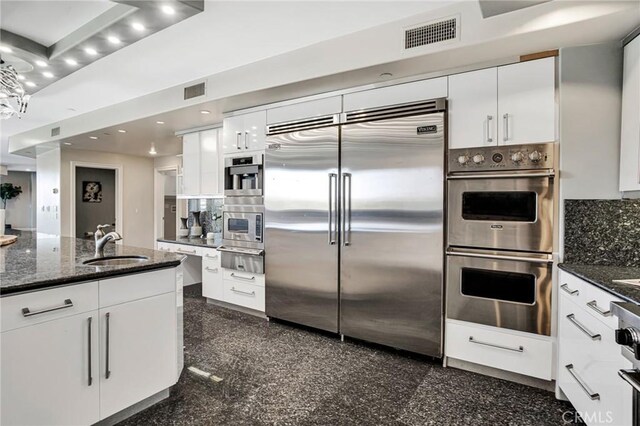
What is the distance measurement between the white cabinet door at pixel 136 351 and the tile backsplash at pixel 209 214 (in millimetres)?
3259

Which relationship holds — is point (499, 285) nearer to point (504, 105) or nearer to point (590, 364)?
point (590, 364)

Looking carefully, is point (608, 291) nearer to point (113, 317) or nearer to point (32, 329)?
point (113, 317)

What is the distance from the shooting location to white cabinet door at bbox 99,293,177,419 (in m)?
1.72

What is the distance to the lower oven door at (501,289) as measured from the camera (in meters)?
2.21

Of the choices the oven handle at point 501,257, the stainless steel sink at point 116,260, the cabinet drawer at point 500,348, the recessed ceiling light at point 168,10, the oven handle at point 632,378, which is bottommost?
the cabinet drawer at point 500,348

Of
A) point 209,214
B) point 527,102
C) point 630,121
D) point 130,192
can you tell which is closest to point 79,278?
point 527,102

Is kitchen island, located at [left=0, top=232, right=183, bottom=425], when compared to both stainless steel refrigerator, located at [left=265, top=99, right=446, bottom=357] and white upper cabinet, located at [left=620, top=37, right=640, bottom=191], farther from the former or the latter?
white upper cabinet, located at [left=620, top=37, right=640, bottom=191]

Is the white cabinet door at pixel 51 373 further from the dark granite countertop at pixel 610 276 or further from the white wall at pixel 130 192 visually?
the white wall at pixel 130 192

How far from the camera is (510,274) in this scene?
2.31m

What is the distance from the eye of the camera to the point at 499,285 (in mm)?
2359

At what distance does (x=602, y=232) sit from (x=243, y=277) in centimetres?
322

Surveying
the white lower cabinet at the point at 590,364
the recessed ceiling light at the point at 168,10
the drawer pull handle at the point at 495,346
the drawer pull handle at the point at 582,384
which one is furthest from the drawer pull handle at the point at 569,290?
the recessed ceiling light at the point at 168,10

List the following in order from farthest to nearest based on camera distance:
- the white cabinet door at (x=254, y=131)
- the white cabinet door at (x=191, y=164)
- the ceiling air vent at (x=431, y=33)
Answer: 1. the white cabinet door at (x=191, y=164)
2. the white cabinet door at (x=254, y=131)
3. the ceiling air vent at (x=431, y=33)

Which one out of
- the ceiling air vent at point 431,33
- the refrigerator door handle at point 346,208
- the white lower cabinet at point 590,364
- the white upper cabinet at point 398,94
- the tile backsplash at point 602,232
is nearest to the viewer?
the white lower cabinet at point 590,364
